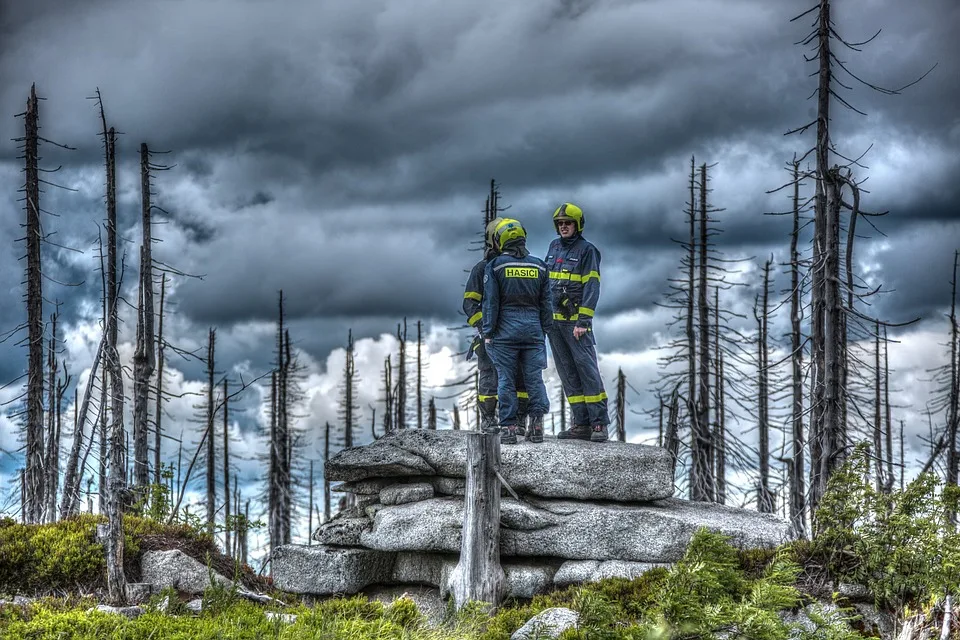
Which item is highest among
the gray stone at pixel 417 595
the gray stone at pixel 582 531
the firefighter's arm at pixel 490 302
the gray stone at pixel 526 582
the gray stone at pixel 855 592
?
the firefighter's arm at pixel 490 302

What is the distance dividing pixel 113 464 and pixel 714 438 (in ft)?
55.3

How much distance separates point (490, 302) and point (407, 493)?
11.0 ft

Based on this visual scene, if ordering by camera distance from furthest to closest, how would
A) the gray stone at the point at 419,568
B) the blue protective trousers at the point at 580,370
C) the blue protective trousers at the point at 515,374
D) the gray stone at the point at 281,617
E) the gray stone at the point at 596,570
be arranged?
the blue protective trousers at the point at 580,370 < the blue protective trousers at the point at 515,374 < the gray stone at the point at 419,568 < the gray stone at the point at 596,570 < the gray stone at the point at 281,617

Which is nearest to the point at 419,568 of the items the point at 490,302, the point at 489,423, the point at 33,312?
the point at 489,423

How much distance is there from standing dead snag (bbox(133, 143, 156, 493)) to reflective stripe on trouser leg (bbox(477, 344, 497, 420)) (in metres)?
6.84

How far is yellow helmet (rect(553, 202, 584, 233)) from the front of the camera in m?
13.2

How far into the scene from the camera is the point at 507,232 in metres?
12.9

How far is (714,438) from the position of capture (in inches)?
902

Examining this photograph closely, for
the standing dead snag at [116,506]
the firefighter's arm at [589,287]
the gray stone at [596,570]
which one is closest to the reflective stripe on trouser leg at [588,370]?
the firefighter's arm at [589,287]

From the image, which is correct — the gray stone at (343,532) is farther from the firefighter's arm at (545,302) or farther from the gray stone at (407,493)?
the firefighter's arm at (545,302)

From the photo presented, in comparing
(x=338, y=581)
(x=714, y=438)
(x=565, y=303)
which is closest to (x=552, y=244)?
(x=565, y=303)

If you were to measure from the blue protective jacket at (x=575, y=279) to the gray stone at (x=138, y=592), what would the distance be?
7.18m

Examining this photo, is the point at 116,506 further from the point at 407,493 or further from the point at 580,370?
the point at 580,370

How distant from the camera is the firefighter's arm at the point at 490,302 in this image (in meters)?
12.5
